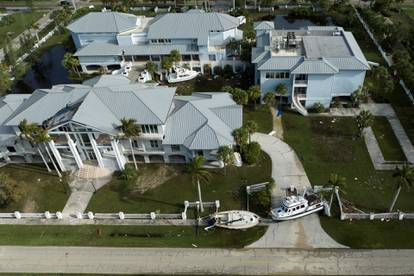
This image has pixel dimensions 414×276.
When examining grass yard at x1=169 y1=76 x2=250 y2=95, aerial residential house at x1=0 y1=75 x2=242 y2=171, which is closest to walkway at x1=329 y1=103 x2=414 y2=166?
grass yard at x1=169 y1=76 x2=250 y2=95

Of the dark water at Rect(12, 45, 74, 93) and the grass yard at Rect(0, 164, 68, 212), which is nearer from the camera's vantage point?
the grass yard at Rect(0, 164, 68, 212)

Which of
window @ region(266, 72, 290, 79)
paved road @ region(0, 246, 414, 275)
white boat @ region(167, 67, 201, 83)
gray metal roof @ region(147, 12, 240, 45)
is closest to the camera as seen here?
paved road @ region(0, 246, 414, 275)

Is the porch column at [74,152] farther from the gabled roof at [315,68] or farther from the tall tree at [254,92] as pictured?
the gabled roof at [315,68]

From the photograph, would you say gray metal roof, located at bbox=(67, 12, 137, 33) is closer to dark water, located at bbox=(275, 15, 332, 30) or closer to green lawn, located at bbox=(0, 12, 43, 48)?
green lawn, located at bbox=(0, 12, 43, 48)

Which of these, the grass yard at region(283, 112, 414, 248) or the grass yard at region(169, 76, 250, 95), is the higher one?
the grass yard at region(169, 76, 250, 95)

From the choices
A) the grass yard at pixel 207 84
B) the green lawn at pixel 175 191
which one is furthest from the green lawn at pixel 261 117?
the grass yard at pixel 207 84

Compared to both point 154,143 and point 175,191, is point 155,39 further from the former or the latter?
point 175,191
